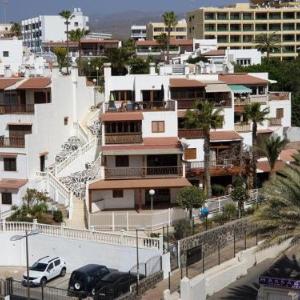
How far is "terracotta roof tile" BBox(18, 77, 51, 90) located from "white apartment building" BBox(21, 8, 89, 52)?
4223 inches

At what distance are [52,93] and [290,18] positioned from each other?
92383mm

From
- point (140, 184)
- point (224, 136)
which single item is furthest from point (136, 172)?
point (224, 136)

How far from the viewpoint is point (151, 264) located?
34656mm

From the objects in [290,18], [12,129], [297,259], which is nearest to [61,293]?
[297,259]

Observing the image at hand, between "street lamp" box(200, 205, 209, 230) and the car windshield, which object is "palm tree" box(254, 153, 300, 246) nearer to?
the car windshield

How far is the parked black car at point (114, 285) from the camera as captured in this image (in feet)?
102

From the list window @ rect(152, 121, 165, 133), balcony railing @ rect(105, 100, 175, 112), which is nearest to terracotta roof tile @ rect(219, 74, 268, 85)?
balcony railing @ rect(105, 100, 175, 112)

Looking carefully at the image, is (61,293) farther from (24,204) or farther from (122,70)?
(122,70)

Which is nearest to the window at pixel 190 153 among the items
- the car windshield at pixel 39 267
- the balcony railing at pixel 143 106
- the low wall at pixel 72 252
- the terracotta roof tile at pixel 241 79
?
the balcony railing at pixel 143 106

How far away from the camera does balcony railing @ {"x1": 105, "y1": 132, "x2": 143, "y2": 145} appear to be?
47.6 metres

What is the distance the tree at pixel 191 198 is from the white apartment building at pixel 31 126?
9.81 meters

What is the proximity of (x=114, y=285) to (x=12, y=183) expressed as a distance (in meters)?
17.7

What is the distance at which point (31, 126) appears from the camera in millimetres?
49094

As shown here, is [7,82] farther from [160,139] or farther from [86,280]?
[86,280]
